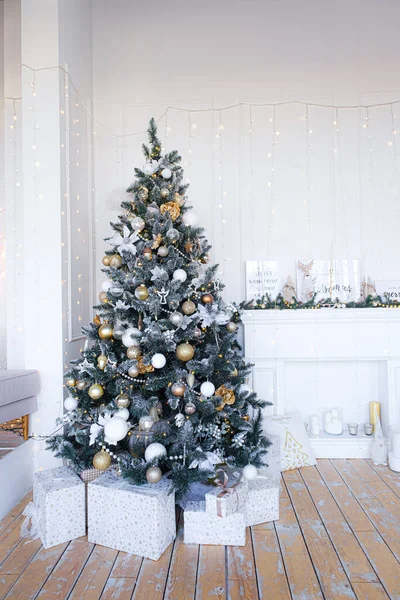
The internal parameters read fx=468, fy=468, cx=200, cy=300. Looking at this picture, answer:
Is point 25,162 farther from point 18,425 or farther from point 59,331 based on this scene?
point 18,425

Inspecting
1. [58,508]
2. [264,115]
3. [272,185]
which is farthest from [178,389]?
[264,115]

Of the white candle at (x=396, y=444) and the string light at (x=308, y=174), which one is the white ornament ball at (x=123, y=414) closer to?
the white candle at (x=396, y=444)

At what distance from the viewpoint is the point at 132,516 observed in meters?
2.02

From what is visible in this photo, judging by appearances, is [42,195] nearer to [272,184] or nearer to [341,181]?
[272,184]

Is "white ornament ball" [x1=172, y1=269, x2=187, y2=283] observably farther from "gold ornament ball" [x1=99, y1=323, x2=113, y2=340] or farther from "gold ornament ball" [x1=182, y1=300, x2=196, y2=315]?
"gold ornament ball" [x1=99, y1=323, x2=113, y2=340]

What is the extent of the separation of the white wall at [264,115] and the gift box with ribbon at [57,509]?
6.34 ft

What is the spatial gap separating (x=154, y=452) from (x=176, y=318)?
25.2 inches

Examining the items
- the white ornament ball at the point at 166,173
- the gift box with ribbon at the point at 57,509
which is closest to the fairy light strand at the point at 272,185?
the white ornament ball at the point at 166,173

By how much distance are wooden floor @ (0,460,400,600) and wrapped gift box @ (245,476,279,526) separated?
0.04 m

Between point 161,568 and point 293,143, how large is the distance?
119 inches

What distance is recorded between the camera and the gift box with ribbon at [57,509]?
2.09 m

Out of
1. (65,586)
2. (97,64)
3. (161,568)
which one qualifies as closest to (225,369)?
(161,568)

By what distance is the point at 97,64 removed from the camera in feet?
12.3

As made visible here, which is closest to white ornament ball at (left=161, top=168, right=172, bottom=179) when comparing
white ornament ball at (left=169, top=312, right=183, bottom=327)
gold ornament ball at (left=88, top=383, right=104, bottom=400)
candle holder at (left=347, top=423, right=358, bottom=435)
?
white ornament ball at (left=169, top=312, right=183, bottom=327)
